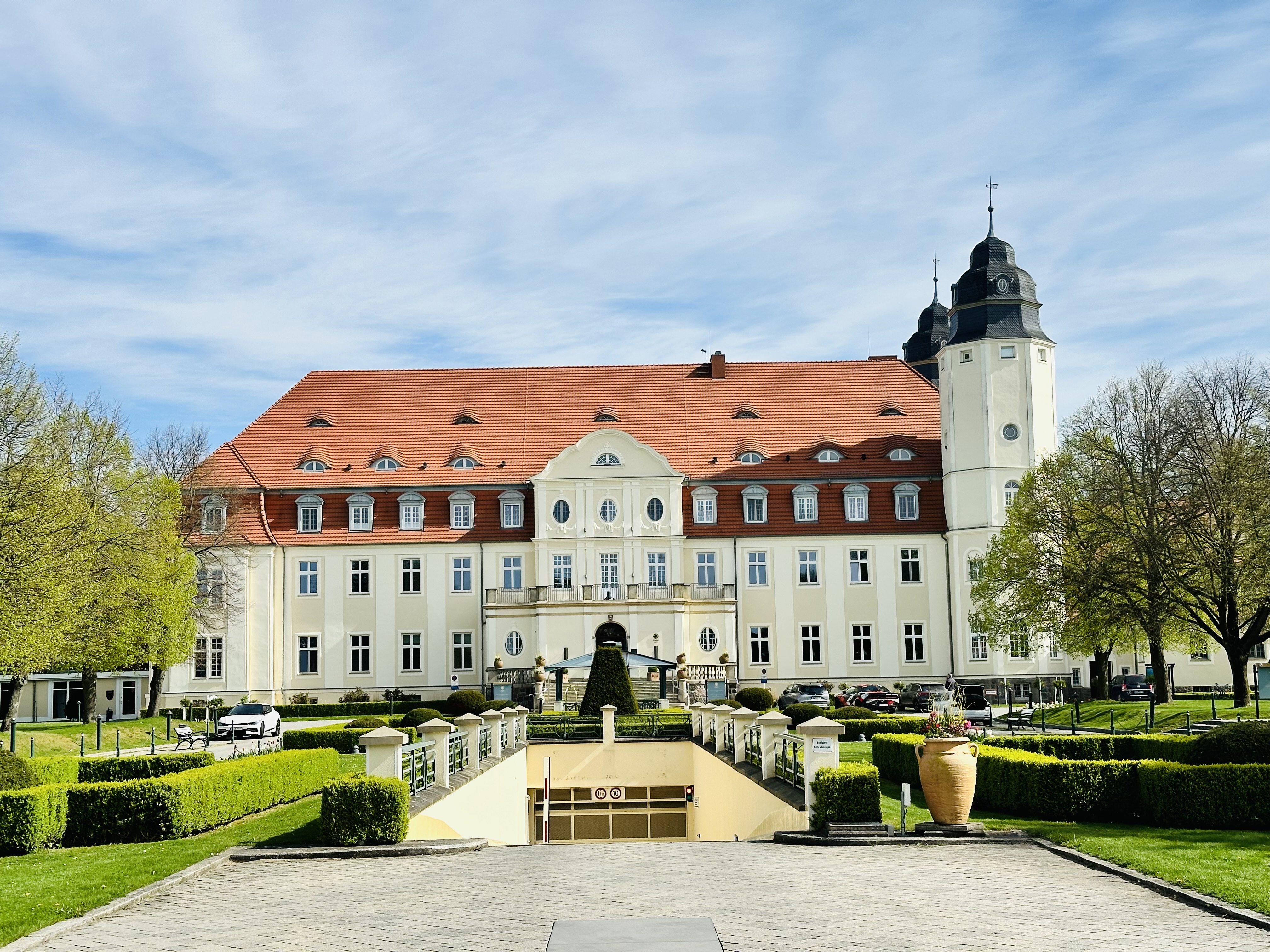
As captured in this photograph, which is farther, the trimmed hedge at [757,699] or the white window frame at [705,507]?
the white window frame at [705,507]

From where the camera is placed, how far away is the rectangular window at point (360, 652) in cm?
5566

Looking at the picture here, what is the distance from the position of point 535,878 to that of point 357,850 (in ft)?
10.7

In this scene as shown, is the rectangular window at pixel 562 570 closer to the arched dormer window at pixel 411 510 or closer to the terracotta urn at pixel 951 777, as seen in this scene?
the arched dormer window at pixel 411 510

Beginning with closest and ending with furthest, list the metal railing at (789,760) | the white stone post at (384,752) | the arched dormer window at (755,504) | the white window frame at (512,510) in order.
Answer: the white stone post at (384,752) → the metal railing at (789,760) → the white window frame at (512,510) → the arched dormer window at (755,504)

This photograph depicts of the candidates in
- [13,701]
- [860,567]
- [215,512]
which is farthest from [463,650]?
[13,701]

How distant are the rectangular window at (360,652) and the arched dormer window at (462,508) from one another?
597 cm

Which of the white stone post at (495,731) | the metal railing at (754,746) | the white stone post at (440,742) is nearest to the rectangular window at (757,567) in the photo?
the white stone post at (495,731)

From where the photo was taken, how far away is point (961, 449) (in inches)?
2162

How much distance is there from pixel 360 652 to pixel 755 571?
1660cm

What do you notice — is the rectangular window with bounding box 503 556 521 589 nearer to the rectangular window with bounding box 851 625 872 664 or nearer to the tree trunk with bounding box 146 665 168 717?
the tree trunk with bounding box 146 665 168 717

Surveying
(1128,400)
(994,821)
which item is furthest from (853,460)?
(994,821)

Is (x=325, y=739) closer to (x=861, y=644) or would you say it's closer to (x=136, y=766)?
(x=136, y=766)

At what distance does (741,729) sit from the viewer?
2514cm

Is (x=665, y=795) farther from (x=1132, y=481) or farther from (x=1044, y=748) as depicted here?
(x=1132, y=481)
